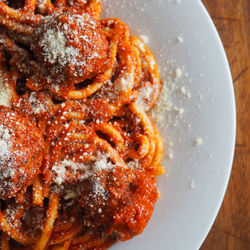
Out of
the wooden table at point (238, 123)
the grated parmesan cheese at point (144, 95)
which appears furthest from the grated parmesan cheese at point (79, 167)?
the wooden table at point (238, 123)

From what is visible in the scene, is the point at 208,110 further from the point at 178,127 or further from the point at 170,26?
the point at 170,26

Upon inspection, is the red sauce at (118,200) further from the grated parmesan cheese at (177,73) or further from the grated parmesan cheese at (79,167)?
the grated parmesan cheese at (177,73)

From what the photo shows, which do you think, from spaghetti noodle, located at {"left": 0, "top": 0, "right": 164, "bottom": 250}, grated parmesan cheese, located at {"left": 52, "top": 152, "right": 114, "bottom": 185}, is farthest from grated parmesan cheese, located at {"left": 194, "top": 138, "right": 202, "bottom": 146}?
grated parmesan cheese, located at {"left": 52, "top": 152, "right": 114, "bottom": 185}

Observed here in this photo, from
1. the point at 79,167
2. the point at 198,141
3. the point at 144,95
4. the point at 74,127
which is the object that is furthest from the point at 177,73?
the point at 79,167

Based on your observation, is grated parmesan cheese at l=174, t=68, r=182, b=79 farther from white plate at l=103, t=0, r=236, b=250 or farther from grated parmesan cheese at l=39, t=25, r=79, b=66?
grated parmesan cheese at l=39, t=25, r=79, b=66

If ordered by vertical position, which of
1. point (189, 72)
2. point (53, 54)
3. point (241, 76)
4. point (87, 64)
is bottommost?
point (241, 76)

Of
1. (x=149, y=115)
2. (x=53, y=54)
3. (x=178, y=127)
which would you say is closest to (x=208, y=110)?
(x=178, y=127)
